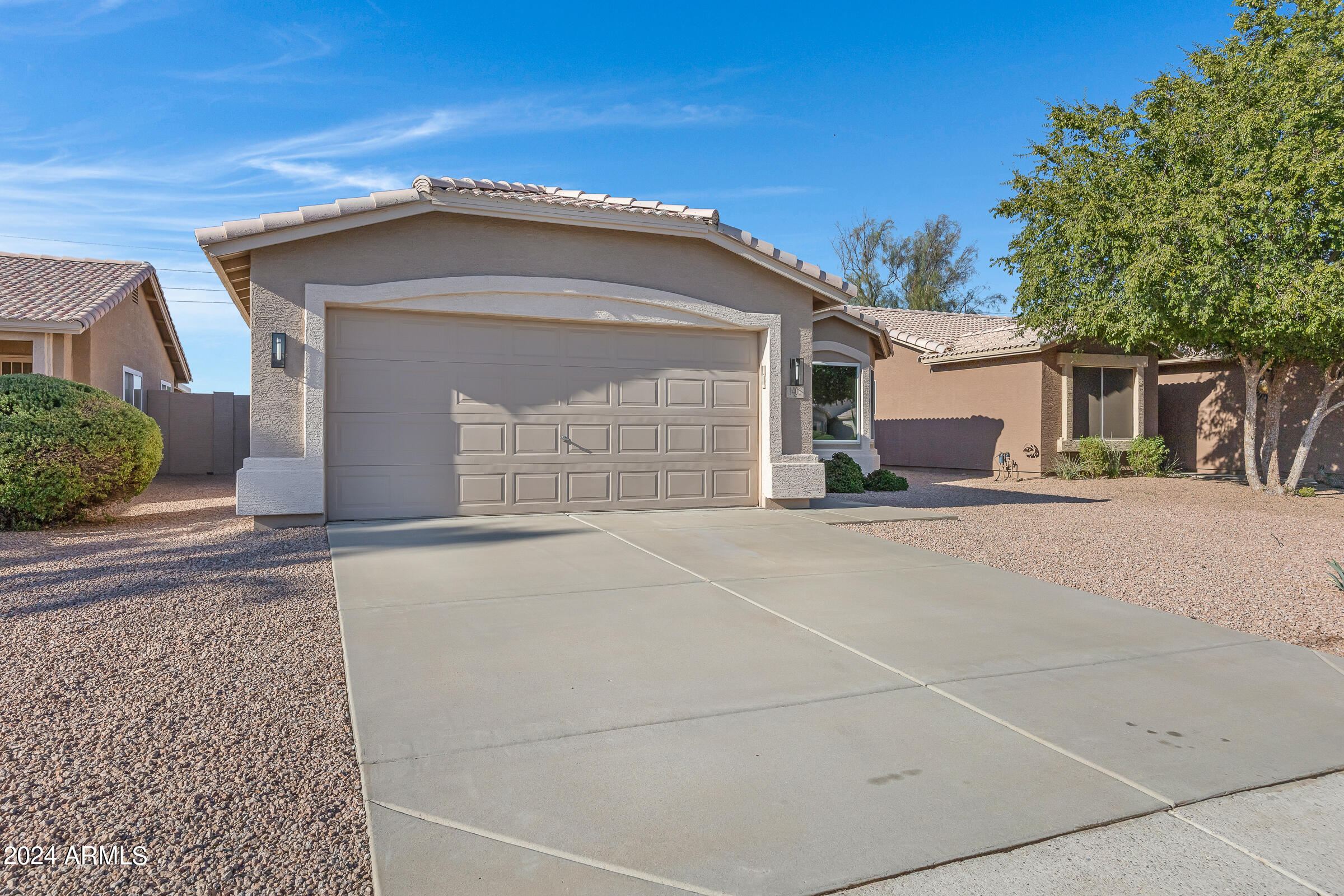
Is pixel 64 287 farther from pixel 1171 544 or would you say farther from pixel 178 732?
pixel 1171 544

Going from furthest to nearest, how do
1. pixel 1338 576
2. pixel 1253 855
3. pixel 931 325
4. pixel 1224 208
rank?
pixel 931 325 → pixel 1224 208 → pixel 1338 576 → pixel 1253 855

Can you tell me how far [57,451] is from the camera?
8.49 m

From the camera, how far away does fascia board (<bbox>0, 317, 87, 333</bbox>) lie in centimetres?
1385

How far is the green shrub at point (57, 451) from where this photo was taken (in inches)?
329

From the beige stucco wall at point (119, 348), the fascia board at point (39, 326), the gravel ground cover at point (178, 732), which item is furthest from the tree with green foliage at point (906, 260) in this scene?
the gravel ground cover at point (178, 732)

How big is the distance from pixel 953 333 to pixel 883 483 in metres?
11.6

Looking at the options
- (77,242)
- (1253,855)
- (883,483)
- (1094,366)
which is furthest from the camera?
(77,242)

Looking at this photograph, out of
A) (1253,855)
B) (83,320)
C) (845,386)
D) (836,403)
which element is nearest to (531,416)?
(1253,855)

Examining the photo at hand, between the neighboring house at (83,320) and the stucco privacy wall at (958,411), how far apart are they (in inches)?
723

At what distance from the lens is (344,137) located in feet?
75.6

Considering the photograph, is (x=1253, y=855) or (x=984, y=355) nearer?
(x=1253, y=855)

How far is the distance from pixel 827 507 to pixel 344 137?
19605 millimetres

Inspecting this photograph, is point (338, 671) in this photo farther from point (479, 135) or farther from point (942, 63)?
point (942, 63)

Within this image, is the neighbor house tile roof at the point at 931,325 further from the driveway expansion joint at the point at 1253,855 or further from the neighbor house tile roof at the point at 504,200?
the driveway expansion joint at the point at 1253,855
